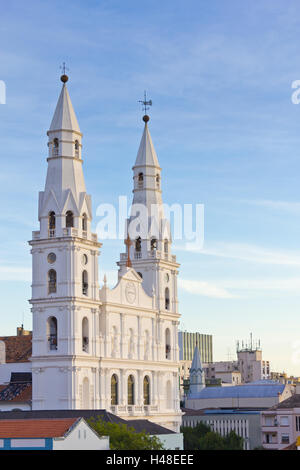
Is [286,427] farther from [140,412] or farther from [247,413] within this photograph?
[247,413]

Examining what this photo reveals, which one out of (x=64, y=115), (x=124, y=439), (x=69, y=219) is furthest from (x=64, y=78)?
(x=124, y=439)

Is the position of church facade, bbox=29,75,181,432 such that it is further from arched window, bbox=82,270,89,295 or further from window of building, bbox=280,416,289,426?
window of building, bbox=280,416,289,426

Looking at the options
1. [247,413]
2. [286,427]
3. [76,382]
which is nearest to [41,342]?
[76,382]

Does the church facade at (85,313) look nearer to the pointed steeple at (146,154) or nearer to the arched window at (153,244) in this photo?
the arched window at (153,244)

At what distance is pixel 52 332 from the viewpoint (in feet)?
285

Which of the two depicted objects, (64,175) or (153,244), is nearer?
(64,175)

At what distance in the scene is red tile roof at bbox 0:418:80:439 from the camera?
60.6m

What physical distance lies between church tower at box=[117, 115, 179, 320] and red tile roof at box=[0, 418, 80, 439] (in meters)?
38.0

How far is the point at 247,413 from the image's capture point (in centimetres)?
14275

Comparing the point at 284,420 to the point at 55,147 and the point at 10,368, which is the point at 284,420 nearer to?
the point at 10,368

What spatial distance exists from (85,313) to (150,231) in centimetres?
1793

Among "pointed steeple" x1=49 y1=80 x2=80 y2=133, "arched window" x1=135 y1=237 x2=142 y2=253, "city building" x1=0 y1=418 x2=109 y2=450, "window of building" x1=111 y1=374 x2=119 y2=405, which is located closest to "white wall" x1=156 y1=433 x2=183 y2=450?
"window of building" x1=111 y1=374 x2=119 y2=405

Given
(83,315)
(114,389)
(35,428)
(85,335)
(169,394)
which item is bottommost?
(35,428)

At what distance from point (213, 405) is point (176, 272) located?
2771 inches
